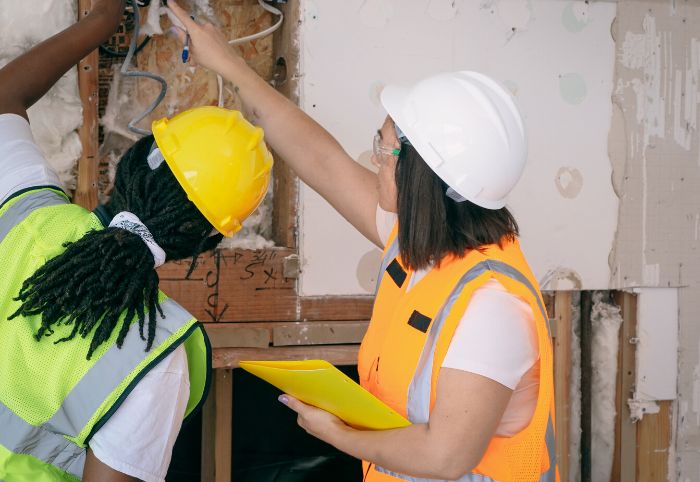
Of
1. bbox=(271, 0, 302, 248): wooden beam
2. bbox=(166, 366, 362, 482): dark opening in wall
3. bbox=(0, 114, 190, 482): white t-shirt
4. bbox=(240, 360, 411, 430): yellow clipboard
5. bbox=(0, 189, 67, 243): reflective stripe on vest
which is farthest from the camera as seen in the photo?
bbox=(166, 366, 362, 482): dark opening in wall

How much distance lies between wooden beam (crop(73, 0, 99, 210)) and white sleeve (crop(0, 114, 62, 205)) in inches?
30.4

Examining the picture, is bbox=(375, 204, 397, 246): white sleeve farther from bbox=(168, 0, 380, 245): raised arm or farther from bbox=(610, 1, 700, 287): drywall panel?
bbox=(610, 1, 700, 287): drywall panel

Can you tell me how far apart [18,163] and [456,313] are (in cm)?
81

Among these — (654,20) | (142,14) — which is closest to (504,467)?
(142,14)

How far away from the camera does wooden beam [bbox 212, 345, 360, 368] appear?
83.7 inches

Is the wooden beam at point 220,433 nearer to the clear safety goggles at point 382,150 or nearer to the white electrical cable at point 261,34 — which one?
the white electrical cable at point 261,34

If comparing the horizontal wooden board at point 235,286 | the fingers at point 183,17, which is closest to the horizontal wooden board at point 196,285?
the horizontal wooden board at point 235,286

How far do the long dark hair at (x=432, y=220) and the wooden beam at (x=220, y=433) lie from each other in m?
0.98

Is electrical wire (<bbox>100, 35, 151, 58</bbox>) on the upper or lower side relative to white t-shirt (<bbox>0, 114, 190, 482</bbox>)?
upper

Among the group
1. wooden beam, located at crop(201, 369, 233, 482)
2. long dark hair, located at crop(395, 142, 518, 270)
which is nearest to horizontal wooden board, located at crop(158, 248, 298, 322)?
wooden beam, located at crop(201, 369, 233, 482)

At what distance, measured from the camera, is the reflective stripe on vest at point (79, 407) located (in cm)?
106

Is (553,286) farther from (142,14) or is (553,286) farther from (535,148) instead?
(142,14)

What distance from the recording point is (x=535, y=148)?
246cm

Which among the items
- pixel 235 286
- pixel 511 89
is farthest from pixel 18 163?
pixel 511 89
